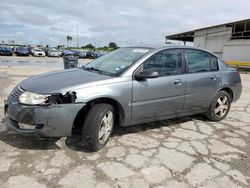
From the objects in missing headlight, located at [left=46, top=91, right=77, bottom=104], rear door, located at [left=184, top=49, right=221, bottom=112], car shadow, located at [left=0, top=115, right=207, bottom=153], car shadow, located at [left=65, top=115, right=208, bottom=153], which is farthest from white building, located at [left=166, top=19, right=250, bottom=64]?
missing headlight, located at [left=46, top=91, right=77, bottom=104]

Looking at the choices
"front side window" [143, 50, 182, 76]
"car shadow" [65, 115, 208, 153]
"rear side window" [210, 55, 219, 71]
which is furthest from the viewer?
"rear side window" [210, 55, 219, 71]

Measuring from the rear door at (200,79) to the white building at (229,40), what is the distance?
71.4 feet

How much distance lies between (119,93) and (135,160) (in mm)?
971

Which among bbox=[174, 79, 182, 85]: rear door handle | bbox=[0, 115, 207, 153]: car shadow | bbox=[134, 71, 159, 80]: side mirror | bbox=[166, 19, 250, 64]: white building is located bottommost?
bbox=[0, 115, 207, 153]: car shadow

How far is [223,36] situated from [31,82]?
92.1 feet

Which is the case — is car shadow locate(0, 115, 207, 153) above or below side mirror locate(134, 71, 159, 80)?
below

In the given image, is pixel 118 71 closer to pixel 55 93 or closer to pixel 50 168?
pixel 55 93

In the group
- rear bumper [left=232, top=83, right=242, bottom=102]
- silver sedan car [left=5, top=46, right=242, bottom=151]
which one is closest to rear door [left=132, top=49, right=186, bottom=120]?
silver sedan car [left=5, top=46, right=242, bottom=151]

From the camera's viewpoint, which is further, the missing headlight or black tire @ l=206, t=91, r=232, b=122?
black tire @ l=206, t=91, r=232, b=122

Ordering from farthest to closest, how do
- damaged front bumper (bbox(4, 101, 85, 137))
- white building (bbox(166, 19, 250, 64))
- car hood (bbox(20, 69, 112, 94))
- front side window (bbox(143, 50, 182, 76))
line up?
white building (bbox(166, 19, 250, 64)), front side window (bbox(143, 50, 182, 76)), car hood (bbox(20, 69, 112, 94)), damaged front bumper (bbox(4, 101, 85, 137))

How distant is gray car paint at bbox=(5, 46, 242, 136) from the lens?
327 centimetres

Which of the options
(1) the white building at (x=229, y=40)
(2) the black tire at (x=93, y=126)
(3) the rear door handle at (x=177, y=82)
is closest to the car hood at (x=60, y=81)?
(2) the black tire at (x=93, y=126)

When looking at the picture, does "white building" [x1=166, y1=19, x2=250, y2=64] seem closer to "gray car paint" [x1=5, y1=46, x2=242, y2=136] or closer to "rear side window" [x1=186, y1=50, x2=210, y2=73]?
"rear side window" [x1=186, y1=50, x2=210, y2=73]

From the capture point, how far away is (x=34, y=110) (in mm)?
3217
